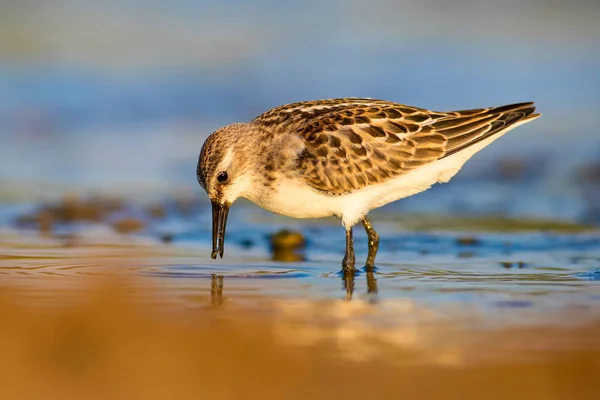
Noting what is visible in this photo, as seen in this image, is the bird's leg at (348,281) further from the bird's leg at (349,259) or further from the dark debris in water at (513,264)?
the dark debris in water at (513,264)

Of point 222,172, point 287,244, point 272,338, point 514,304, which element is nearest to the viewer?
point 272,338

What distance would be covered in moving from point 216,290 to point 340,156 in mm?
1618

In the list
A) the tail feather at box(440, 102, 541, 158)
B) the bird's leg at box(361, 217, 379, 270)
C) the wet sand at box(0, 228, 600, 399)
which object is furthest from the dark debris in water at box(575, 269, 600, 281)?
the bird's leg at box(361, 217, 379, 270)

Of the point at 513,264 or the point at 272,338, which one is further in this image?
the point at 513,264

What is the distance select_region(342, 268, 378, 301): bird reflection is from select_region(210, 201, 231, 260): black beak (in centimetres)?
97

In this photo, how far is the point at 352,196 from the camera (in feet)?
26.4

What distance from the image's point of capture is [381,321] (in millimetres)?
6094

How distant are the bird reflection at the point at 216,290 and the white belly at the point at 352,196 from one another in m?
0.80

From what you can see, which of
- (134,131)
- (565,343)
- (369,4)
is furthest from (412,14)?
(565,343)

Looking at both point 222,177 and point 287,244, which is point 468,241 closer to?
point 287,244

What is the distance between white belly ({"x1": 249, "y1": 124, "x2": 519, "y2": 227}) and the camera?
7857mm

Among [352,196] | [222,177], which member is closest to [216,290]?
[222,177]

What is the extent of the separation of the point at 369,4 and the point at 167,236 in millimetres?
10844

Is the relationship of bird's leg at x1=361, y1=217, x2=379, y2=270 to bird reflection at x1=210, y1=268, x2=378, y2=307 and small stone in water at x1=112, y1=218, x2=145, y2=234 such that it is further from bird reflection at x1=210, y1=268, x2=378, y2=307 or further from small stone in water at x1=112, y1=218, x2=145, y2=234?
small stone in water at x1=112, y1=218, x2=145, y2=234
